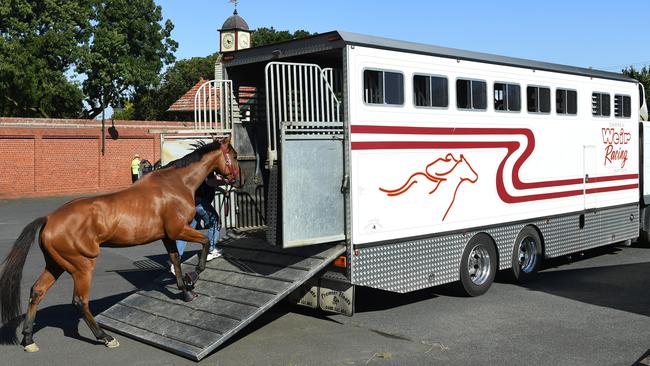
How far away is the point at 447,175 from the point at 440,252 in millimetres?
986

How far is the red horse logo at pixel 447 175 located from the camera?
8.26m

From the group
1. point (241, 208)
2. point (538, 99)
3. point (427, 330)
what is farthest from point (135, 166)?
point (427, 330)

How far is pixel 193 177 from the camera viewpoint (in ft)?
25.7

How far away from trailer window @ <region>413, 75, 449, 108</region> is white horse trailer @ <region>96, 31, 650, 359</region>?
0.07 ft

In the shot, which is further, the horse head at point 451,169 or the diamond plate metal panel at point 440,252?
the horse head at point 451,169

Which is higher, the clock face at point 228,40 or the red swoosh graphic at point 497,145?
the clock face at point 228,40

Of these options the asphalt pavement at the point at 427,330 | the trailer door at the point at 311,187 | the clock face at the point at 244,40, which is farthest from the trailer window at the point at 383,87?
the clock face at the point at 244,40

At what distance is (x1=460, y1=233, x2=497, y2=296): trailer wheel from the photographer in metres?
9.05

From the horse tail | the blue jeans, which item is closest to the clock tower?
the blue jeans

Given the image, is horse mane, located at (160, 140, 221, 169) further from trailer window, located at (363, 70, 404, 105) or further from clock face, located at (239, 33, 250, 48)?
clock face, located at (239, 33, 250, 48)

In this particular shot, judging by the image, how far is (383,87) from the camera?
7.86m

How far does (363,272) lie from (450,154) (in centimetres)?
213

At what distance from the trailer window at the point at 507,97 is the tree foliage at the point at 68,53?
101 feet

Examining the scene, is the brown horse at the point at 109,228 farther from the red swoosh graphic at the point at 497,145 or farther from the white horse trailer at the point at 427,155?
the red swoosh graphic at the point at 497,145
